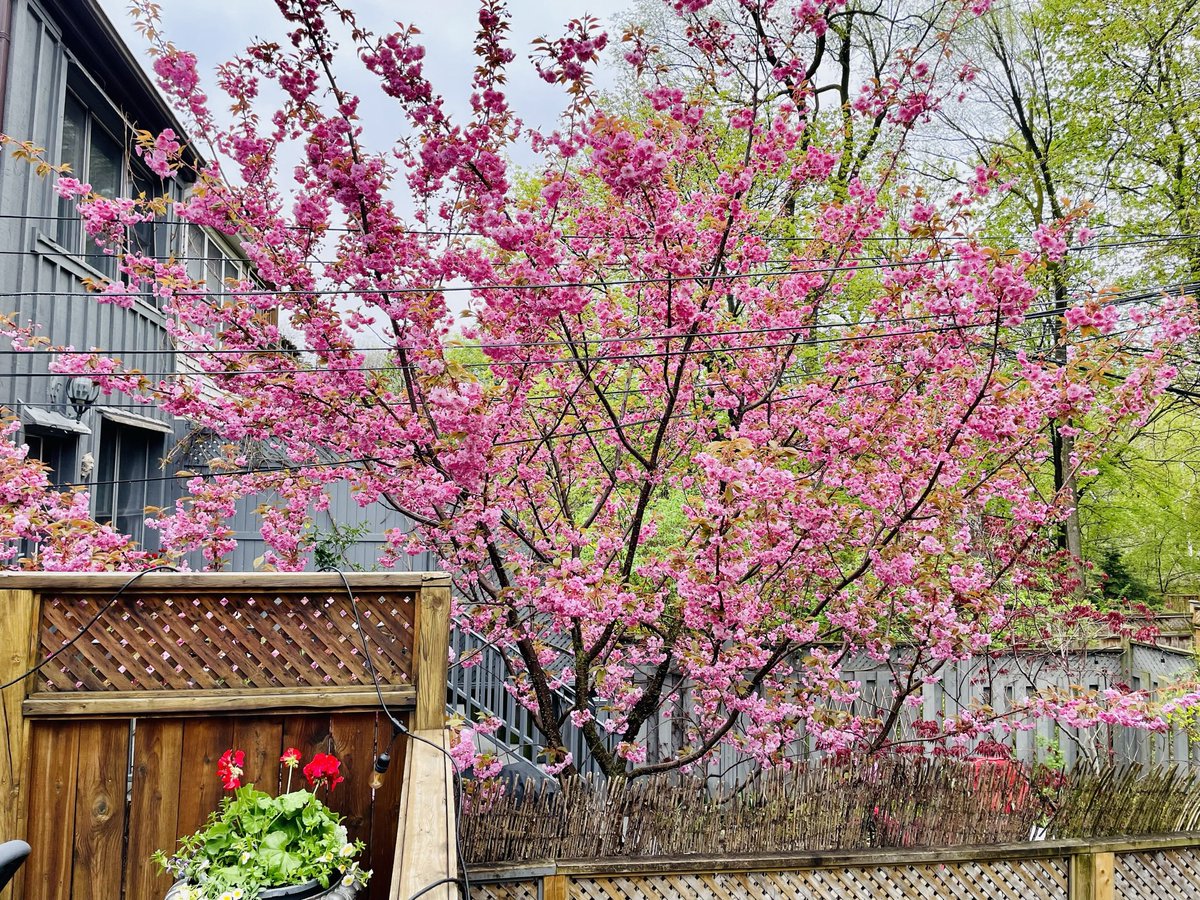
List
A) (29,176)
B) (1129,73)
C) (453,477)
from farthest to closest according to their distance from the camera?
1. (1129,73)
2. (29,176)
3. (453,477)

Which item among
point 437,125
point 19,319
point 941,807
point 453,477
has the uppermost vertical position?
point 437,125

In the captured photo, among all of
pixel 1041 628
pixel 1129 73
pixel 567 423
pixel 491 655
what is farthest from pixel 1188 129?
pixel 491 655

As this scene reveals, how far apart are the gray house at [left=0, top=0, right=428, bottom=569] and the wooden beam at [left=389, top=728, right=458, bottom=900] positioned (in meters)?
2.92

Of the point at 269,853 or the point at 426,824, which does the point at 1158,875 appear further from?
the point at 269,853

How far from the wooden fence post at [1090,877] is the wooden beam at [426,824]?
3130 mm

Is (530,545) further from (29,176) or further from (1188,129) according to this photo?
(1188,129)

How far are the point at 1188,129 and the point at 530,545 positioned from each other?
1106cm

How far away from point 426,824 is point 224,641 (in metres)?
1.08

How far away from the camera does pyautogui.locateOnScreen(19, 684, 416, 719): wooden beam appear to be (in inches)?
98.2

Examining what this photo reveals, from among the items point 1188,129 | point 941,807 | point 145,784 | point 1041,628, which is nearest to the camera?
point 145,784

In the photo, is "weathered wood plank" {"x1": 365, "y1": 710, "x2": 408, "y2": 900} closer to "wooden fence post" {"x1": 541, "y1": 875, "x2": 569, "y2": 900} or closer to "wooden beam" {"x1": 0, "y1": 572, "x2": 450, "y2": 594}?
"wooden beam" {"x1": 0, "y1": 572, "x2": 450, "y2": 594}

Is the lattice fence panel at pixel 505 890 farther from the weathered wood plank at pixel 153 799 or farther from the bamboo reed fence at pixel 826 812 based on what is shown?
the weathered wood plank at pixel 153 799

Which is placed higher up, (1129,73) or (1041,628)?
(1129,73)

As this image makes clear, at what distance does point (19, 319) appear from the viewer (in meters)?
5.89
